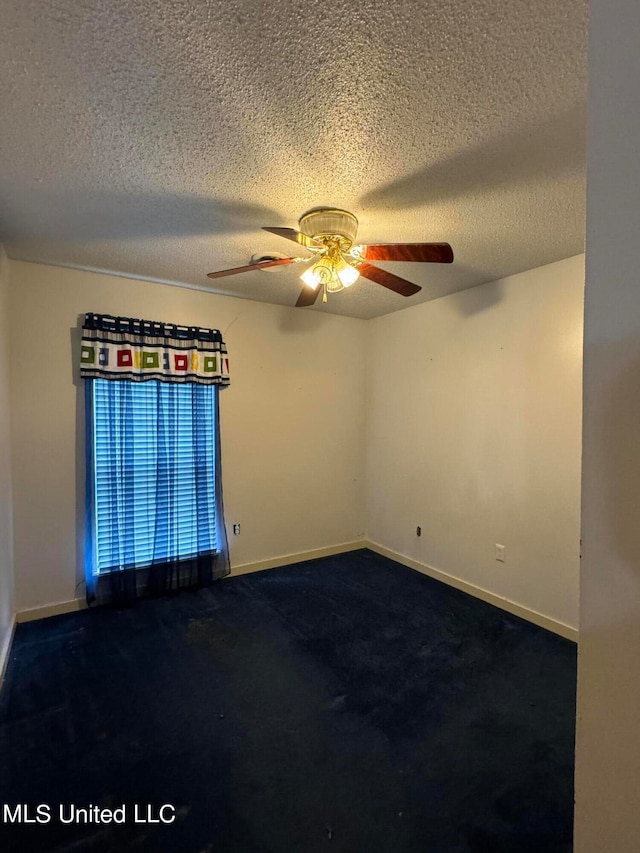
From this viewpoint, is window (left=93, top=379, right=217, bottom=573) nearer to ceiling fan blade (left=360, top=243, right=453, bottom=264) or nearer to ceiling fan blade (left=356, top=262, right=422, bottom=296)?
ceiling fan blade (left=356, top=262, right=422, bottom=296)

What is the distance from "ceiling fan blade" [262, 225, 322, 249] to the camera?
1824 millimetres

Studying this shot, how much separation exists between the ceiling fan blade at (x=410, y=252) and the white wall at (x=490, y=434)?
1240 mm

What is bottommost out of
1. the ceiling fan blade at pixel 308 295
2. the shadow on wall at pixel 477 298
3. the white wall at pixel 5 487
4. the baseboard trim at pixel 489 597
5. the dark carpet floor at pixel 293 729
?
the dark carpet floor at pixel 293 729

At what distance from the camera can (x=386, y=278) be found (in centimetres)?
232

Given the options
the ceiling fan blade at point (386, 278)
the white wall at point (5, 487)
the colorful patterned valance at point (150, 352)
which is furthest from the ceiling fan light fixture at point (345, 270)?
the white wall at point (5, 487)

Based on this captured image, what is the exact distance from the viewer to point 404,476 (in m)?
3.92

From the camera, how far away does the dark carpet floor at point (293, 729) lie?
143 centimetres

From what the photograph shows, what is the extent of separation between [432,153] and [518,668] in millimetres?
2647

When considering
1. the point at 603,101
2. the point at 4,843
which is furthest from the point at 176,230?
the point at 4,843

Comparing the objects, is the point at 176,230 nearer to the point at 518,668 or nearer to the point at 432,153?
the point at 432,153

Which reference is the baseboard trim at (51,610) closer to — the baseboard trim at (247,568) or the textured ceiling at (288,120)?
the baseboard trim at (247,568)

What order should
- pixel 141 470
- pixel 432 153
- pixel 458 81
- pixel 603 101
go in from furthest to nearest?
pixel 141 470
pixel 432 153
pixel 458 81
pixel 603 101

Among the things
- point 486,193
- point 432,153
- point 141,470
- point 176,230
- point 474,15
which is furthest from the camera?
point 141,470

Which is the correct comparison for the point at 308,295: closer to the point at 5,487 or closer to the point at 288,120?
the point at 288,120
